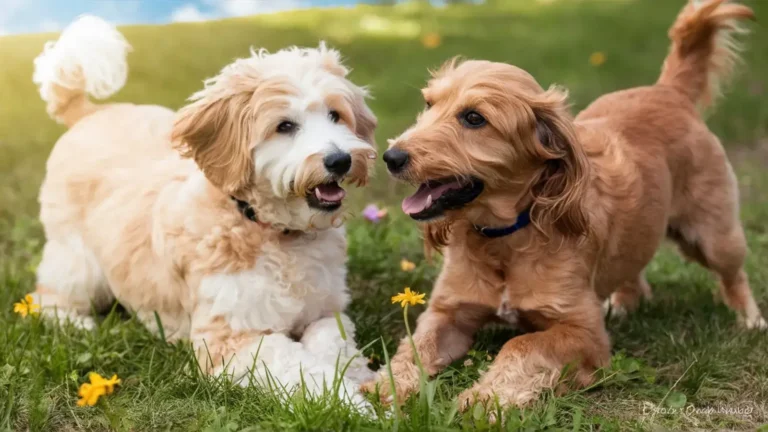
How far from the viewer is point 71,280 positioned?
4523 mm

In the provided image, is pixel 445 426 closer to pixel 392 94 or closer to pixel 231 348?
pixel 231 348

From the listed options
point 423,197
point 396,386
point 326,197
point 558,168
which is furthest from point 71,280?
point 558,168

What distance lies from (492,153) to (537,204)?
1.15 ft

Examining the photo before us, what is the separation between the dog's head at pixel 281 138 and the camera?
3414mm

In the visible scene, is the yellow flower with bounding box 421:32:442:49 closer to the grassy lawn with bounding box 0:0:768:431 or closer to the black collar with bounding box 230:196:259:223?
the grassy lawn with bounding box 0:0:768:431

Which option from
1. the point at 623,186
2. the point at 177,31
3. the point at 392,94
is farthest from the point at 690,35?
the point at 177,31

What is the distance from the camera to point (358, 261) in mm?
5082

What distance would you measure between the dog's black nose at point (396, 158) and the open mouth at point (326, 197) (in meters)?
0.32

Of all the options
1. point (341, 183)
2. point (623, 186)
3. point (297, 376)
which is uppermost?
point (341, 183)

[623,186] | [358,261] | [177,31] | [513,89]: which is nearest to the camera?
[513,89]

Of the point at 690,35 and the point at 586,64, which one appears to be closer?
the point at 690,35

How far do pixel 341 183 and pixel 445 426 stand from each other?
120 centimetres

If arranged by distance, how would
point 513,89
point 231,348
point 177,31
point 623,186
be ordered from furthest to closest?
point 177,31, point 623,186, point 231,348, point 513,89

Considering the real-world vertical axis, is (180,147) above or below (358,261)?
above
